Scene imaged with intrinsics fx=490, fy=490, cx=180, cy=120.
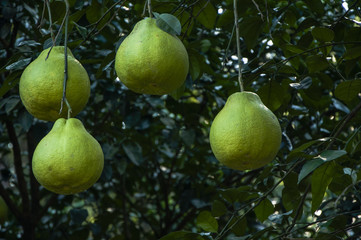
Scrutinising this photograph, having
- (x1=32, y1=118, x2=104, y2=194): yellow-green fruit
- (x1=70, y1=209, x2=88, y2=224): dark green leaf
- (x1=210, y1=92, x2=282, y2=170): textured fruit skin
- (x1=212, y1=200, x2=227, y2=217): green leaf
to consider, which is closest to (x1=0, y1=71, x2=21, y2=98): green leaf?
(x1=32, y1=118, x2=104, y2=194): yellow-green fruit

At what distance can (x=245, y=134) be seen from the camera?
103cm

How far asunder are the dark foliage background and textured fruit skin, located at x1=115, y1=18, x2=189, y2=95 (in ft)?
0.53

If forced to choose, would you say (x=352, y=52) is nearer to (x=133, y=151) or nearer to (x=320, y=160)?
(x=320, y=160)

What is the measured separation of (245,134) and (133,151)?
159 centimetres

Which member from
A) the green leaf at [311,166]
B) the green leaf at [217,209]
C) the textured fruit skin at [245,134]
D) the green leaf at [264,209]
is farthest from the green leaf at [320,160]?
the green leaf at [217,209]

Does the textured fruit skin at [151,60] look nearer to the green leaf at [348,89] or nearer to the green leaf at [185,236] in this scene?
the green leaf at [185,236]

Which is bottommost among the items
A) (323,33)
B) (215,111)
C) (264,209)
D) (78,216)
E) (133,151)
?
(78,216)

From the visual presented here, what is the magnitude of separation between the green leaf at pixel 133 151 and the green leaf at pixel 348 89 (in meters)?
1.19

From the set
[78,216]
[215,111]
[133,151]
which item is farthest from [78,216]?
[215,111]

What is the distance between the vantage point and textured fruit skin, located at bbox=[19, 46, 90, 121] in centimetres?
111

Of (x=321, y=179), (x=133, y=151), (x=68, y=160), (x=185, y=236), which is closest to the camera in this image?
(x=68, y=160)

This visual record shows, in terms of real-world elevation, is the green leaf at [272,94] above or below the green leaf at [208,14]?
below

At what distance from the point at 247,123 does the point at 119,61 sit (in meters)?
0.32

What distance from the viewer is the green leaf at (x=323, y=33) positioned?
61.7 inches
